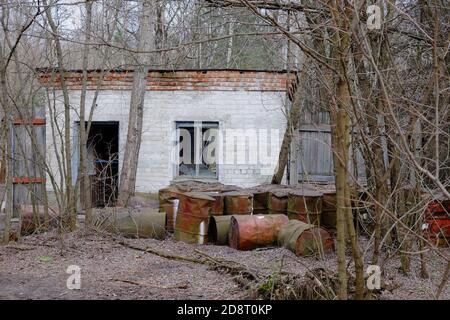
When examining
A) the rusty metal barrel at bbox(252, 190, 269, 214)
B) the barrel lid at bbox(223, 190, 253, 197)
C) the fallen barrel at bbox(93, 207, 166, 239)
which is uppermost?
the barrel lid at bbox(223, 190, 253, 197)

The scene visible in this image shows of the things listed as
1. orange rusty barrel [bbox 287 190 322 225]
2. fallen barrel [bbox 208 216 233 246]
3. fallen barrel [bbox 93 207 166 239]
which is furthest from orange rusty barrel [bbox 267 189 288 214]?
fallen barrel [bbox 93 207 166 239]

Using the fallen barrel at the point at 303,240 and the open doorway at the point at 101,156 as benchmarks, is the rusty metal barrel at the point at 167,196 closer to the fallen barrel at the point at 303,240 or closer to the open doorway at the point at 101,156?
the fallen barrel at the point at 303,240

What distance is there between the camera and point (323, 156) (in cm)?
1473

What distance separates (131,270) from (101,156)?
8.73 meters

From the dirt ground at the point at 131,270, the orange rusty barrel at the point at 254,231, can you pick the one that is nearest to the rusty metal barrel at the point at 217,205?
the orange rusty barrel at the point at 254,231

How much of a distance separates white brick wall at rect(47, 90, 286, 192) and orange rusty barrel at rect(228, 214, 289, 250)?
410 cm

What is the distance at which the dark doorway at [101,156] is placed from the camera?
42.0ft

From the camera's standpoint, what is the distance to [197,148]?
41.6ft

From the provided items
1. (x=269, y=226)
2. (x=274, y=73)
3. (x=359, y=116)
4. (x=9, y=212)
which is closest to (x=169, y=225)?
(x=269, y=226)

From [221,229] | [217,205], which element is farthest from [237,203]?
[221,229]

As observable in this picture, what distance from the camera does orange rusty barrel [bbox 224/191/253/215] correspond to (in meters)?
9.23

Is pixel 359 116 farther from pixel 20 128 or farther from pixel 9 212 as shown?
pixel 20 128

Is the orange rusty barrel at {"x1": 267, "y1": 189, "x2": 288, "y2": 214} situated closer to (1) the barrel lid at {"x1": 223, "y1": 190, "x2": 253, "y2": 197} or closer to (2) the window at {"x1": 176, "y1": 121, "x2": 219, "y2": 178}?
(1) the barrel lid at {"x1": 223, "y1": 190, "x2": 253, "y2": 197}
